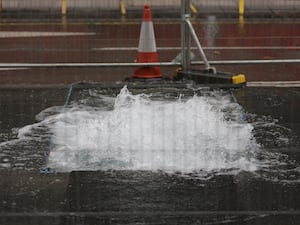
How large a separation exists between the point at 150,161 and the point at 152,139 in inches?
17.2

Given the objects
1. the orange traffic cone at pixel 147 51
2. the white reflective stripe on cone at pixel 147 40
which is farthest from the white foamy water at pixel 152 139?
the white reflective stripe on cone at pixel 147 40

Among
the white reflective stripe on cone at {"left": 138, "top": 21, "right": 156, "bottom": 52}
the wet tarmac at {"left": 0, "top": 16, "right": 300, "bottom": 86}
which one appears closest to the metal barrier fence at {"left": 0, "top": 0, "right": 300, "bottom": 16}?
the wet tarmac at {"left": 0, "top": 16, "right": 300, "bottom": 86}

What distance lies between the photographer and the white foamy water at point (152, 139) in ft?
18.5

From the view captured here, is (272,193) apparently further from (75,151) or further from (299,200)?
(75,151)

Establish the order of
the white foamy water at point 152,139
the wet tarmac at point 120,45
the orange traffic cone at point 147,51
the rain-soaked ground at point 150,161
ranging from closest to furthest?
the rain-soaked ground at point 150,161 → the white foamy water at point 152,139 → the orange traffic cone at point 147,51 → the wet tarmac at point 120,45

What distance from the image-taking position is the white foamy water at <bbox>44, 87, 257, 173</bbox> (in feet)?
18.5

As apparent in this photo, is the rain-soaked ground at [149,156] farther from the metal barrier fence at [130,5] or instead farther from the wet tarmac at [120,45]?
the metal barrier fence at [130,5]

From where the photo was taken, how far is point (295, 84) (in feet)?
31.0

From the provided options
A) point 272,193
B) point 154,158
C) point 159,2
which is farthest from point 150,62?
point 159,2

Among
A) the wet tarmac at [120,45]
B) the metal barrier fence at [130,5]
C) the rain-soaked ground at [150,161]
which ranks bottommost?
the rain-soaked ground at [150,161]

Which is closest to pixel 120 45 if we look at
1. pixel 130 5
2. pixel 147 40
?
pixel 147 40

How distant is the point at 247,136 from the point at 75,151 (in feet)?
5.14

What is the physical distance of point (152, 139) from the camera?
20.0 feet

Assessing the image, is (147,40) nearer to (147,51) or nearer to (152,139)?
(147,51)
